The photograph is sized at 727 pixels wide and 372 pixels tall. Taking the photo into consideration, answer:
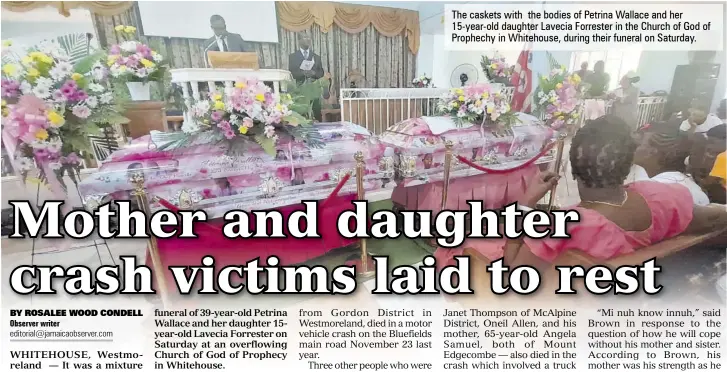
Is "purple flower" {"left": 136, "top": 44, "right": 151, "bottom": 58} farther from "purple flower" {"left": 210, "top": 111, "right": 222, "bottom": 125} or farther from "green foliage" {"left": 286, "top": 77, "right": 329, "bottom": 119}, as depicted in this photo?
"green foliage" {"left": 286, "top": 77, "right": 329, "bottom": 119}

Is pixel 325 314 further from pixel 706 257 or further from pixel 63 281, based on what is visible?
pixel 706 257

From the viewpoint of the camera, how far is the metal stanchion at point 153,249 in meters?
1.22

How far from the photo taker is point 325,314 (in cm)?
146

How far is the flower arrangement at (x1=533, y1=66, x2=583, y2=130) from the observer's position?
1441 mm

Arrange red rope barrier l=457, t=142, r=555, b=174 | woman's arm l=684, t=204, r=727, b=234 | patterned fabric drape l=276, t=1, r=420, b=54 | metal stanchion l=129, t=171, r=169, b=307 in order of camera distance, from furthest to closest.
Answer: red rope barrier l=457, t=142, r=555, b=174 < woman's arm l=684, t=204, r=727, b=234 < patterned fabric drape l=276, t=1, r=420, b=54 < metal stanchion l=129, t=171, r=169, b=307

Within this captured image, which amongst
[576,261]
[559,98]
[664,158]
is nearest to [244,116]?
[559,98]

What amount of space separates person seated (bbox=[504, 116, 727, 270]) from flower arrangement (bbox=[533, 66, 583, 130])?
80 mm

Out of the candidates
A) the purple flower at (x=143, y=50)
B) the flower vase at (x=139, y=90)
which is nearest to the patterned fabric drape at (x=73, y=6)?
the purple flower at (x=143, y=50)

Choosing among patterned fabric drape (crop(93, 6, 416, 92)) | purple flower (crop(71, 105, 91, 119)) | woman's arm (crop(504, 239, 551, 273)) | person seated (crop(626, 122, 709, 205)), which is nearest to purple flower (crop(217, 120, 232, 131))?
patterned fabric drape (crop(93, 6, 416, 92))

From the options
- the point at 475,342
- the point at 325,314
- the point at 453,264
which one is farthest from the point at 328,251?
the point at 475,342

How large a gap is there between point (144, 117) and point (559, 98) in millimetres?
1571

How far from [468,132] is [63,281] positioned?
1678 millimetres

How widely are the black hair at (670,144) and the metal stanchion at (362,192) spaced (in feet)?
3.64

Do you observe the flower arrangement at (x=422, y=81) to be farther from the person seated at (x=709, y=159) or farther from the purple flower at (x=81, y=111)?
the purple flower at (x=81, y=111)
